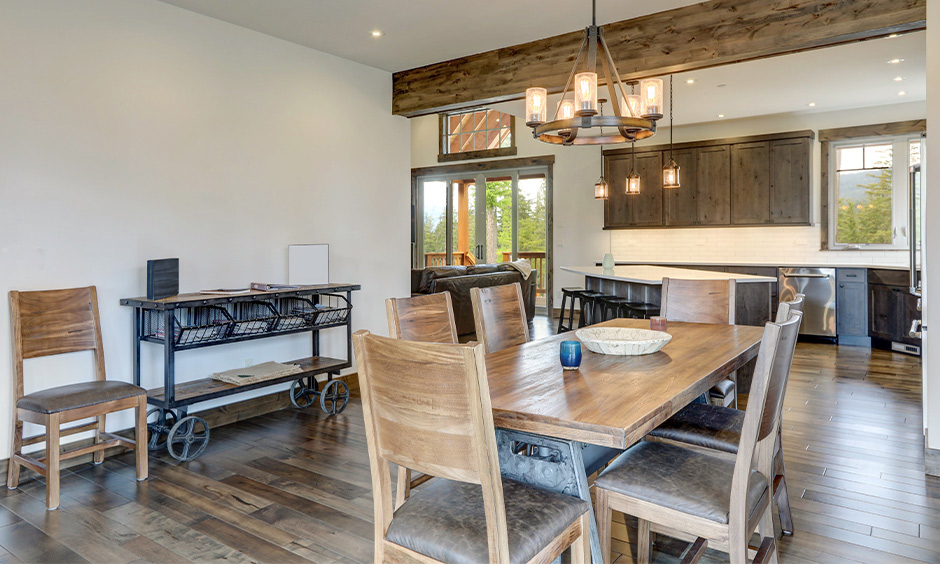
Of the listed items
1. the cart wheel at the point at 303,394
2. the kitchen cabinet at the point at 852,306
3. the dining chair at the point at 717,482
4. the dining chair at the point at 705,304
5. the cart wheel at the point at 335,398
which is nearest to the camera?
A: the dining chair at the point at 717,482

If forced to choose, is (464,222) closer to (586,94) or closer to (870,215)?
(870,215)

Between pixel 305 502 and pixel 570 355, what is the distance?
151 cm

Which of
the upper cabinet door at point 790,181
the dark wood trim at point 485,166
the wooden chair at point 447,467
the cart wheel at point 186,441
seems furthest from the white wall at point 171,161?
the upper cabinet door at point 790,181

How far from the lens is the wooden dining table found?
4.96ft

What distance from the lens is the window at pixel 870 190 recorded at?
708 cm

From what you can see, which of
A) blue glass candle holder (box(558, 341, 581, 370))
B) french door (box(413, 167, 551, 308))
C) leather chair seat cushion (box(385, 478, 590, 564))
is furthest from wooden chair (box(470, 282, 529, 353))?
french door (box(413, 167, 551, 308))

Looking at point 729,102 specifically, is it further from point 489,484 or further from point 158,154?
point 489,484

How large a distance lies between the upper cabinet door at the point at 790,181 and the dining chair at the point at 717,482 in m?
6.45

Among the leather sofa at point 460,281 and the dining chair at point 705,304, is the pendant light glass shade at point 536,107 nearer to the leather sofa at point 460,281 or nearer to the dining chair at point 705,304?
the dining chair at point 705,304

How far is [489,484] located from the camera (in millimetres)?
1327

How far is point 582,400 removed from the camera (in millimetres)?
1691

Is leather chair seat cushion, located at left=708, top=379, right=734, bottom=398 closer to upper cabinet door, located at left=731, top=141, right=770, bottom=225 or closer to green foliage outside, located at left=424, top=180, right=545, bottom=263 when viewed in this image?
upper cabinet door, located at left=731, top=141, right=770, bottom=225

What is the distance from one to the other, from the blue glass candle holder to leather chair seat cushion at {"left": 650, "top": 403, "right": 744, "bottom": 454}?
1.61ft

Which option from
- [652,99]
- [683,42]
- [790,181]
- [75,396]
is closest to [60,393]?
[75,396]
